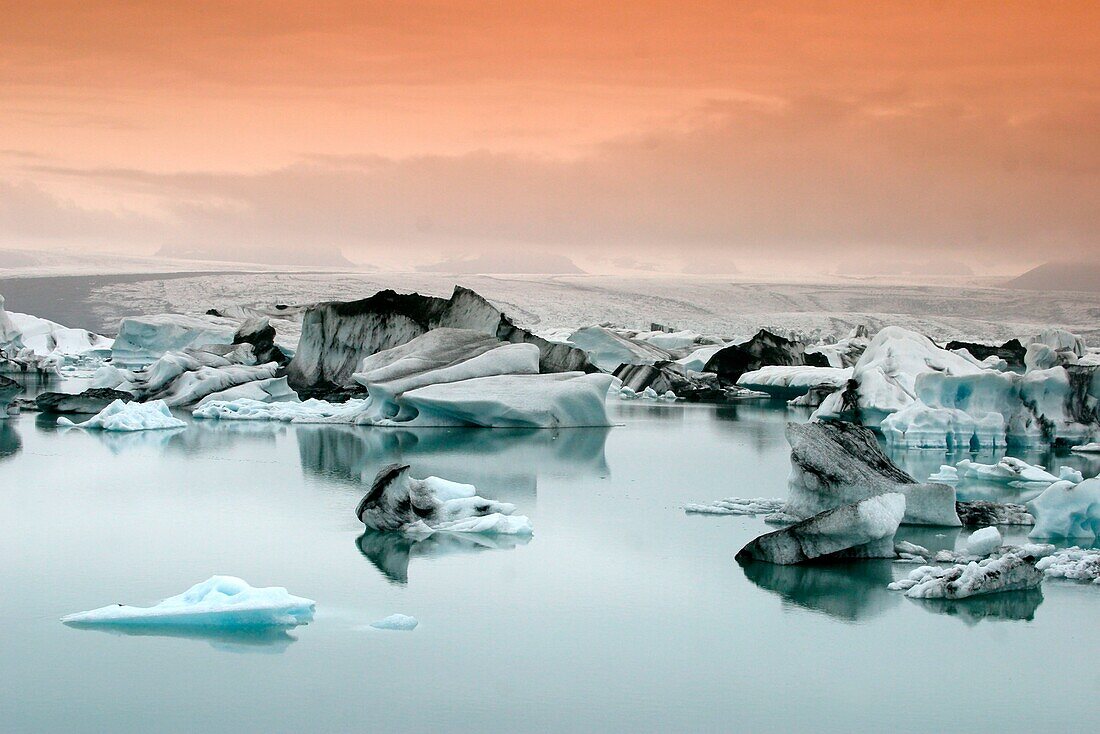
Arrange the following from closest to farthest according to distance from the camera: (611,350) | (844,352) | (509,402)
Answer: (509,402)
(611,350)
(844,352)

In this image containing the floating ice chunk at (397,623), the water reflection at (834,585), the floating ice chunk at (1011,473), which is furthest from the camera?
the floating ice chunk at (1011,473)

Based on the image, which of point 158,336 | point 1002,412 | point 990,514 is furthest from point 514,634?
point 158,336

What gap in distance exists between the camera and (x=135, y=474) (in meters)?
9.28

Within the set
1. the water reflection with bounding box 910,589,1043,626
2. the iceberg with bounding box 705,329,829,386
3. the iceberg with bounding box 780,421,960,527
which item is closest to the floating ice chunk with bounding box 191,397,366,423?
A: the iceberg with bounding box 780,421,960,527

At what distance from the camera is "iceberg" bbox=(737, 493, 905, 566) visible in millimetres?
5809

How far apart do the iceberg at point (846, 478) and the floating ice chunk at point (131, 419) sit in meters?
7.82

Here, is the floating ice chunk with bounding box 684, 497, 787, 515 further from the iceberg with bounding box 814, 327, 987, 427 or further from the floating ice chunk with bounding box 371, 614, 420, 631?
the iceberg with bounding box 814, 327, 987, 427

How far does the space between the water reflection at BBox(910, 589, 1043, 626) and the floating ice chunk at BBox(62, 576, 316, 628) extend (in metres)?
2.55

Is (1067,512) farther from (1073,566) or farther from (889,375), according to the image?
(889,375)

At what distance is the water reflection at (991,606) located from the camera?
502 centimetres

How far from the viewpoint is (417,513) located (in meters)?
6.80

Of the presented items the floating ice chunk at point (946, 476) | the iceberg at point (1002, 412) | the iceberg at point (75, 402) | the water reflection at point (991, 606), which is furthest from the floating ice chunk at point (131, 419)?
the water reflection at point (991, 606)

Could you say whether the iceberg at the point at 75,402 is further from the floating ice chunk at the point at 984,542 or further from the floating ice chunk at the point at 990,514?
the floating ice chunk at the point at 984,542

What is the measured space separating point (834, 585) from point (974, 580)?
0.59 metres
